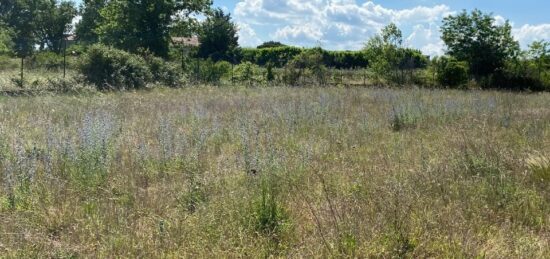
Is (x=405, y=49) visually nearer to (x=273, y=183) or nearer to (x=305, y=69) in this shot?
(x=305, y=69)

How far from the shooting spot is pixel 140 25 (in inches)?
1009

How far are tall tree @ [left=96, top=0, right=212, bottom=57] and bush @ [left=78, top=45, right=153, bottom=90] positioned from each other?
22.4 feet

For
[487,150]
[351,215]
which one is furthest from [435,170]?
[351,215]

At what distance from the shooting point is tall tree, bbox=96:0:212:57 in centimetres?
2523

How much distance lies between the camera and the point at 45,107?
9.95 metres

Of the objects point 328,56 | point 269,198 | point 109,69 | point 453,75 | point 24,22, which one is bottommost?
point 269,198

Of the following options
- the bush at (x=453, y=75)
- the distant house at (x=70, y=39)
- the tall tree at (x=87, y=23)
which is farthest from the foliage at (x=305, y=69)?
the distant house at (x=70, y=39)

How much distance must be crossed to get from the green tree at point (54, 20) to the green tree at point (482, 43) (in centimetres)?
4724

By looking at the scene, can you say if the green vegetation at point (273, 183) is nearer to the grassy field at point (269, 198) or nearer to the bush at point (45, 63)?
the grassy field at point (269, 198)

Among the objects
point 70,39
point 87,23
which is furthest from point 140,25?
point 70,39

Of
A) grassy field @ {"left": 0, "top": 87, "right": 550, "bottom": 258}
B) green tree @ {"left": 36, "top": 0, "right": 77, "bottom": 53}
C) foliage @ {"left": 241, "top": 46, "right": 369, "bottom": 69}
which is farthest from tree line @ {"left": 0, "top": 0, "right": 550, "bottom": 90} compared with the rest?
green tree @ {"left": 36, "top": 0, "right": 77, "bottom": 53}

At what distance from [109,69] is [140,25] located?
8499 millimetres

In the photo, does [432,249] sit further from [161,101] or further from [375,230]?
[161,101]

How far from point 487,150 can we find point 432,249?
111 inches
